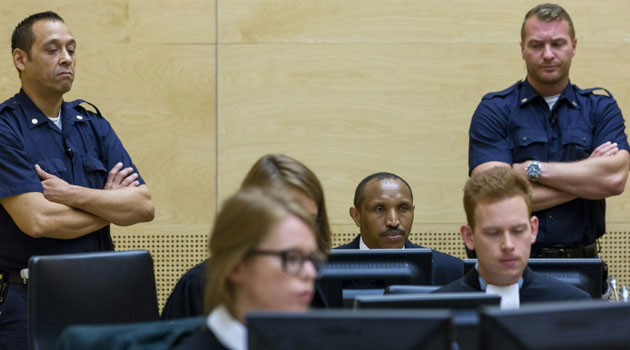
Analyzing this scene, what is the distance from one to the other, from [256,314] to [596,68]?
4964 millimetres

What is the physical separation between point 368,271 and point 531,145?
5.90ft

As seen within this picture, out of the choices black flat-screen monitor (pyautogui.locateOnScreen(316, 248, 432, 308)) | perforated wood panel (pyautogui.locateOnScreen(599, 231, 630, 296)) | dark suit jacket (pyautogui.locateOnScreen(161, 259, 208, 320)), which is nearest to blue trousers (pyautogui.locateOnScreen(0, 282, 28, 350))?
dark suit jacket (pyautogui.locateOnScreen(161, 259, 208, 320))

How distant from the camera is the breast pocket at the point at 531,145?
447 centimetres

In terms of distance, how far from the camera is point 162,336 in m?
2.08

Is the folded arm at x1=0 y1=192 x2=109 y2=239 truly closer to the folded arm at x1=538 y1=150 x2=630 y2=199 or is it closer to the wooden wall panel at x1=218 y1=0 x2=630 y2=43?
the folded arm at x1=538 y1=150 x2=630 y2=199

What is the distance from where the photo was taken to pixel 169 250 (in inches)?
237

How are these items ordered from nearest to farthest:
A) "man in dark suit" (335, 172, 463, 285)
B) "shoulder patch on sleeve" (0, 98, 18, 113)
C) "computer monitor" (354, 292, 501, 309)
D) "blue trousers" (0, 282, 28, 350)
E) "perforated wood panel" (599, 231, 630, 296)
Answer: "computer monitor" (354, 292, 501, 309) < "blue trousers" (0, 282, 28, 350) < "shoulder patch on sleeve" (0, 98, 18, 113) < "man in dark suit" (335, 172, 463, 285) < "perforated wood panel" (599, 231, 630, 296)

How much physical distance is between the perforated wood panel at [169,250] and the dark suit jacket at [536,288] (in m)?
3.18

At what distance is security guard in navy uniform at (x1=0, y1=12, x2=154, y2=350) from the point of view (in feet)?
12.8

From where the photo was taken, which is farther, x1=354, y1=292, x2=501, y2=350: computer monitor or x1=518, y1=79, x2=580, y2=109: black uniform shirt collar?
x1=518, y1=79, x2=580, y2=109: black uniform shirt collar

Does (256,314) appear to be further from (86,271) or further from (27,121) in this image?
(27,121)

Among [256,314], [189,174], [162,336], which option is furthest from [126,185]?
[256,314]

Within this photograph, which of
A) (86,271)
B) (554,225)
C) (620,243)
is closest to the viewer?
(86,271)

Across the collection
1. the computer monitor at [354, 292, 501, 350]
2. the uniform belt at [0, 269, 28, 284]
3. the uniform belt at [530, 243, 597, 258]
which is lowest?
the uniform belt at [0, 269, 28, 284]
